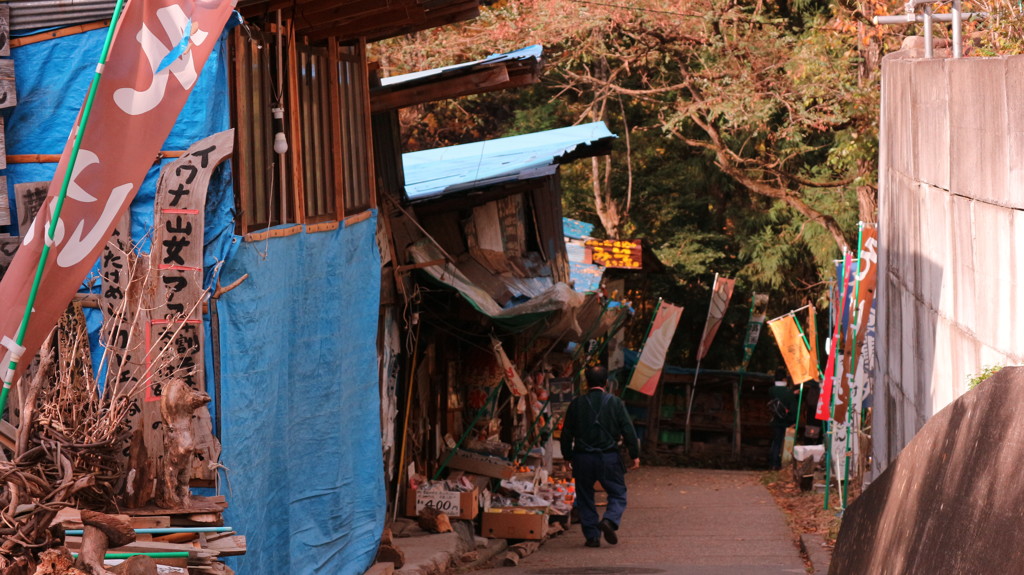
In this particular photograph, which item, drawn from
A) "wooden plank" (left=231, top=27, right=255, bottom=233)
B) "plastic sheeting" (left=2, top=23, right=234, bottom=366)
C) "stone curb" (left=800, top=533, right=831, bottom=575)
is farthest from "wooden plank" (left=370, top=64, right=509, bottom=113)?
"stone curb" (left=800, top=533, right=831, bottom=575)

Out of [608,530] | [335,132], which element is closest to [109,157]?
[335,132]

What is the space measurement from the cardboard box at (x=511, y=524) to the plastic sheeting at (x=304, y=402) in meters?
3.45

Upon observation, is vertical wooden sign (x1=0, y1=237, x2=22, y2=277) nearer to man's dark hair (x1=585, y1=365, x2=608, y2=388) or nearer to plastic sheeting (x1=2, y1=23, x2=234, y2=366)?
plastic sheeting (x1=2, y1=23, x2=234, y2=366)

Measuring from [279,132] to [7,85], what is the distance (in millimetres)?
1893

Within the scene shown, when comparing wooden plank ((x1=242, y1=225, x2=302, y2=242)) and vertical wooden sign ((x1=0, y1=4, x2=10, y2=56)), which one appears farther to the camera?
wooden plank ((x1=242, y1=225, x2=302, y2=242))

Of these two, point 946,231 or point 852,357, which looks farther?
point 852,357

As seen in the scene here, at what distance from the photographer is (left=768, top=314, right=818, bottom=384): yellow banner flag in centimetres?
Answer: 2183

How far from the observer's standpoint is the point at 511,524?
44.1ft

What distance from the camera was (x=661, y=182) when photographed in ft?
98.2

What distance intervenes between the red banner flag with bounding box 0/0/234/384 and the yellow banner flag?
58.9 ft

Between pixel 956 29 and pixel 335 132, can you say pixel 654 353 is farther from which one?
pixel 956 29

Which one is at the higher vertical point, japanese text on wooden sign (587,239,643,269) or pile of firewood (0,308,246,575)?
japanese text on wooden sign (587,239,643,269)

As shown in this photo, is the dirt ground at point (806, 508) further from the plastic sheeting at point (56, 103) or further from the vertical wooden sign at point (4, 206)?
the vertical wooden sign at point (4, 206)

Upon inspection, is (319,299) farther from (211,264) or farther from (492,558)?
(492,558)
